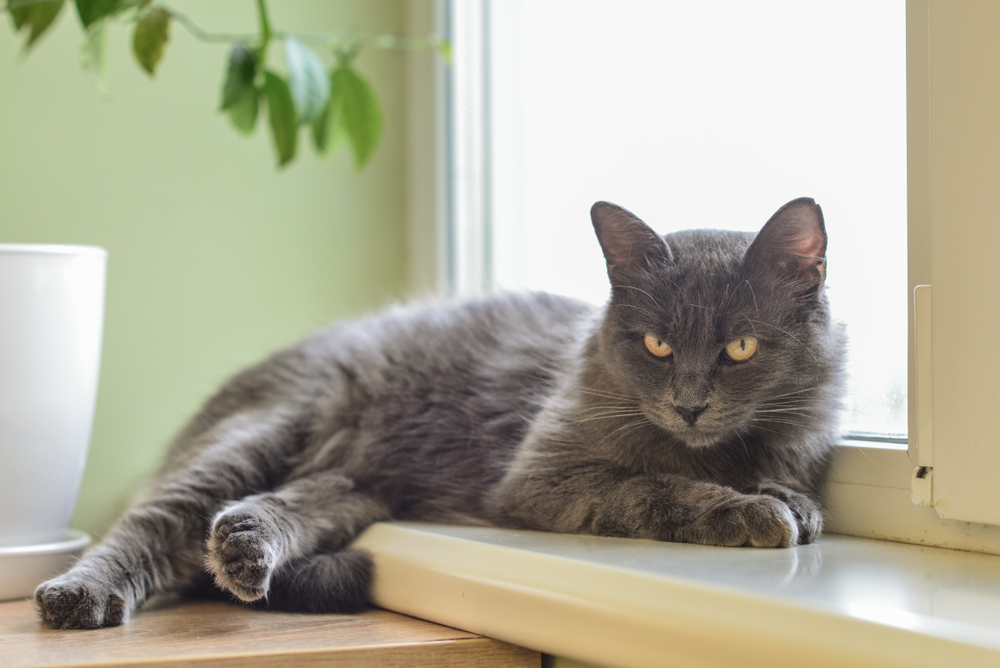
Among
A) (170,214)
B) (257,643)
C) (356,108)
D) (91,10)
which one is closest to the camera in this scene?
(257,643)

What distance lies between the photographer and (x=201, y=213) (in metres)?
1.90

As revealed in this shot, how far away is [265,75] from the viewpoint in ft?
4.97

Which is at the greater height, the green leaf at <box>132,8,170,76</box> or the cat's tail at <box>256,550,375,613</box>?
the green leaf at <box>132,8,170,76</box>

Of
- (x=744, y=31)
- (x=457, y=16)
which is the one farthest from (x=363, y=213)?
(x=744, y=31)

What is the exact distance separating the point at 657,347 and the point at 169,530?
2.60 feet

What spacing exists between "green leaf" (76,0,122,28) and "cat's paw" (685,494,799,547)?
110cm

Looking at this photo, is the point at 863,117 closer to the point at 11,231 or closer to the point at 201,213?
the point at 201,213

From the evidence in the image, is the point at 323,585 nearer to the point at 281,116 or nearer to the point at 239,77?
the point at 281,116

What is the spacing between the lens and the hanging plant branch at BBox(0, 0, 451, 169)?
129 centimetres

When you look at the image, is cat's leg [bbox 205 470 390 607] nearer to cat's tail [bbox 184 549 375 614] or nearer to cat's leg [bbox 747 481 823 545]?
cat's tail [bbox 184 549 375 614]

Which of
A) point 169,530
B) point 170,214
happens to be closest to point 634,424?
point 169,530

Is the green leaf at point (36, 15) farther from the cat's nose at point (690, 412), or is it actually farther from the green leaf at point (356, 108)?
the cat's nose at point (690, 412)

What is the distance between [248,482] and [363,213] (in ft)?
2.99

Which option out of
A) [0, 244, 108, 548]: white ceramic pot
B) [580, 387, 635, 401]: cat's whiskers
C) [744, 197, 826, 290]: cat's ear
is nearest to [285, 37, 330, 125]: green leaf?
[0, 244, 108, 548]: white ceramic pot
